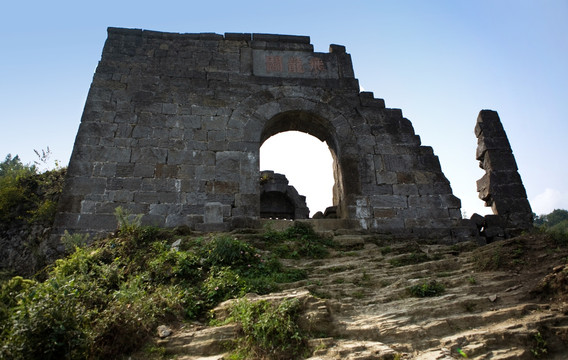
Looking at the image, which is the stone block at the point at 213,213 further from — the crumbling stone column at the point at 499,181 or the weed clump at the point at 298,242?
the crumbling stone column at the point at 499,181

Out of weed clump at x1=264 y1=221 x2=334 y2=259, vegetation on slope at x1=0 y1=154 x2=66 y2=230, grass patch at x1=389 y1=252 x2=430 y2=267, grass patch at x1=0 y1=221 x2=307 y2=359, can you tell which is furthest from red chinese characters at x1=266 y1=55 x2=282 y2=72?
grass patch at x1=389 y1=252 x2=430 y2=267

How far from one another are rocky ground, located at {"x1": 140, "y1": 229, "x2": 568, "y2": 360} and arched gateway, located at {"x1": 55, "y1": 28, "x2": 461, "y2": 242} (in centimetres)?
251

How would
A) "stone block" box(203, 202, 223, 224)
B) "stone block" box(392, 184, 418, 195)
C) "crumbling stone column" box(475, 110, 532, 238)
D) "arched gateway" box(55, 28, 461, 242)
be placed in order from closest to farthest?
"stone block" box(203, 202, 223, 224)
"arched gateway" box(55, 28, 461, 242)
"crumbling stone column" box(475, 110, 532, 238)
"stone block" box(392, 184, 418, 195)

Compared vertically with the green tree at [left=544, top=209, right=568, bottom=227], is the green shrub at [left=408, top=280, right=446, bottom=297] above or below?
below

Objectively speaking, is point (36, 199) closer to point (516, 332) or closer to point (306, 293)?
point (306, 293)

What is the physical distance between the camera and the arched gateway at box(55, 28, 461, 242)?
8.16 m

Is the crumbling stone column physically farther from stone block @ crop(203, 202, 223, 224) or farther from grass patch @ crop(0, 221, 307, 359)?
stone block @ crop(203, 202, 223, 224)

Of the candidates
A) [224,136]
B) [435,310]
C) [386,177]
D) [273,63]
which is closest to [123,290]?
[435,310]

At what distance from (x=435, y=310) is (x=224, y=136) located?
5961 mm

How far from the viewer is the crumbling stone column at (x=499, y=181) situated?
8602mm

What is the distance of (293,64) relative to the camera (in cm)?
1033

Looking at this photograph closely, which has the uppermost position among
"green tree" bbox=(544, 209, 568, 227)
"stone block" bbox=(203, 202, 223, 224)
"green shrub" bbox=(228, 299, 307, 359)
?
"green tree" bbox=(544, 209, 568, 227)

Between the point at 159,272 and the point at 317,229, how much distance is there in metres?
3.57

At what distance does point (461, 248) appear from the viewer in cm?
699
